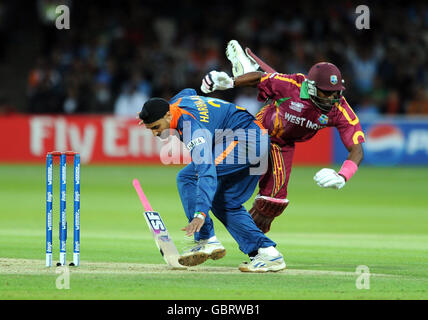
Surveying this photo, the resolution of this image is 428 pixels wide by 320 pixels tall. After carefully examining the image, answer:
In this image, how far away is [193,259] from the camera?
820 cm

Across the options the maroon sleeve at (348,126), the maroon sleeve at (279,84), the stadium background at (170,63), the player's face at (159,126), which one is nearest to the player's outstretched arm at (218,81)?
the maroon sleeve at (279,84)

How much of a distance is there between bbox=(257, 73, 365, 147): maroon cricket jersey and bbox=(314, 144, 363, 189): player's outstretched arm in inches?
5.0

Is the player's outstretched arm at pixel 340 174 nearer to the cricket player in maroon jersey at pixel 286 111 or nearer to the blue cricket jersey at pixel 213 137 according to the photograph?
the cricket player in maroon jersey at pixel 286 111

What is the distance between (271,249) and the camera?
820cm

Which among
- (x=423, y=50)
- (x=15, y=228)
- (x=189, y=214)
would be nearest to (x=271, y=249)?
(x=189, y=214)

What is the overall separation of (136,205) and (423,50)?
443 inches

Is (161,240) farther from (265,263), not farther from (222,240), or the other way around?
(222,240)

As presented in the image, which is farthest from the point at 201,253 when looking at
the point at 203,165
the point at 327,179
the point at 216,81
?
the point at 216,81

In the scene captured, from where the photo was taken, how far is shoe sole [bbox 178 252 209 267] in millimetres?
8172

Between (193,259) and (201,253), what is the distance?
0.10 m

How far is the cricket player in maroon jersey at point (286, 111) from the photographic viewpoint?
339 inches

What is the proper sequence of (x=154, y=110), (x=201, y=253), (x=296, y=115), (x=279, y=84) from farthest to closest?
(x=279, y=84), (x=296, y=115), (x=201, y=253), (x=154, y=110)
